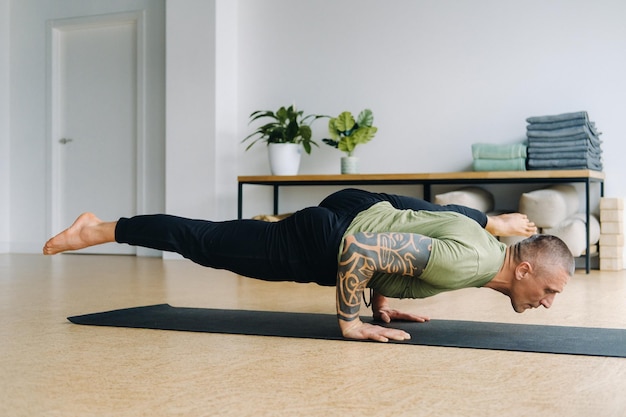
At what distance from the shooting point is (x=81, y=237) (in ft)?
8.05

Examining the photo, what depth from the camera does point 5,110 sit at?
21.7ft

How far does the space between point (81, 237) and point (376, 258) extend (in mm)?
1091

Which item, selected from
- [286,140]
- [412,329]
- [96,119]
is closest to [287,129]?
[286,140]

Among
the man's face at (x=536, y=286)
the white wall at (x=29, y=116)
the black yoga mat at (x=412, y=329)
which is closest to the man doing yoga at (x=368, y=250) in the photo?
the man's face at (x=536, y=286)

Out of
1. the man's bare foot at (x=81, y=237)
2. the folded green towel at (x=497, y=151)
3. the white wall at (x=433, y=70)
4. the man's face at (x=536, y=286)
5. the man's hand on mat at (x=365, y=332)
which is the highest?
the white wall at (x=433, y=70)

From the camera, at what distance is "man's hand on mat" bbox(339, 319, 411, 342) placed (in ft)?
6.67

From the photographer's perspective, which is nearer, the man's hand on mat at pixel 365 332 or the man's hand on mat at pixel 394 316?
the man's hand on mat at pixel 365 332

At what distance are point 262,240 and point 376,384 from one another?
79 cm

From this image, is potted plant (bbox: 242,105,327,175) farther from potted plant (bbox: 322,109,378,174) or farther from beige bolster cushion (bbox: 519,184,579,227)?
beige bolster cushion (bbox: 519,184,579,227)

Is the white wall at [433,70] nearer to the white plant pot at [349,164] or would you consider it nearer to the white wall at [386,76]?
the white wall at [386,76]

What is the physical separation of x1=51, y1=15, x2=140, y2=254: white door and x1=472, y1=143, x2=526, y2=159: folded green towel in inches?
118

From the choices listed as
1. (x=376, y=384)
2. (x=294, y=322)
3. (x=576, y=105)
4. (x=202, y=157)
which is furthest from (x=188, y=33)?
(x=376, y=384)

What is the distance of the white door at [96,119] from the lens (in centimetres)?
618

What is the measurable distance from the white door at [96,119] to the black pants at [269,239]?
3934mm
